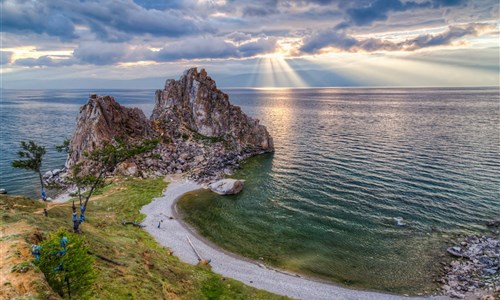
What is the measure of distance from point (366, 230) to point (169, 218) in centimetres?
3579

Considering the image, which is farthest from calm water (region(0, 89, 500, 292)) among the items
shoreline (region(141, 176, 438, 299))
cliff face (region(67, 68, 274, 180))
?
cliff face (region(67, 68, 274, 180))

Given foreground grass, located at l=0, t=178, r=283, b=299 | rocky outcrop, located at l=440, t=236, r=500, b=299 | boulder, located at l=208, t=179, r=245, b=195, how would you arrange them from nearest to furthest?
foreground grass, located at l=0, t=178, r=283, b=299
rocky outcrop, located at l=440, t=236, r=500, b=299
boulder, located at l=208, t=179, r=245, b=195

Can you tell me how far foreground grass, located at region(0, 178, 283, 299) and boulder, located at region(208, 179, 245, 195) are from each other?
21.1 metres

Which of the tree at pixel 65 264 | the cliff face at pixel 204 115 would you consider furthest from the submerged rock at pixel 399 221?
the cliff face at pixel 204 115

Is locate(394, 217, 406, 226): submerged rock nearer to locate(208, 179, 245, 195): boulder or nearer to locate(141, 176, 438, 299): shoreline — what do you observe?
locate(141, 176, 438, 299): shoreline

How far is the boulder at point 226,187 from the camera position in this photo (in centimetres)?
6819

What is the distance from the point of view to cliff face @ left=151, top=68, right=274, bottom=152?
10475cm

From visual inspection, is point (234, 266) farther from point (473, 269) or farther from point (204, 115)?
point (204, 115)

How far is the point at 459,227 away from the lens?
5072cm

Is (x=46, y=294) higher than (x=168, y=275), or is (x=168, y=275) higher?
(x=46, y=294)

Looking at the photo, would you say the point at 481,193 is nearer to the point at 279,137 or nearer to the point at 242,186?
the point at 242,186

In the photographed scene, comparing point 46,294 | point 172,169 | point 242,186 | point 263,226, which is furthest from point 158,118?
point 46,294

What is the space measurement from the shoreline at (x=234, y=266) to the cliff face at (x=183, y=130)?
898 inches

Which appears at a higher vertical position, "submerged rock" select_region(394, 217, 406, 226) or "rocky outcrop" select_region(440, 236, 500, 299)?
"submerged rock" select_region(394, 217, 406, 226)
